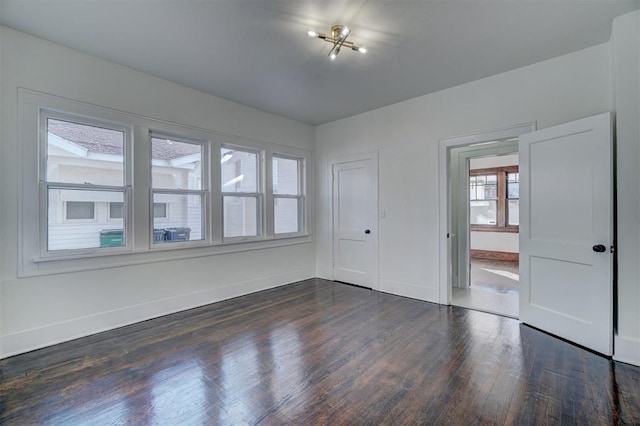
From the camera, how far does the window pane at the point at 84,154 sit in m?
2.92

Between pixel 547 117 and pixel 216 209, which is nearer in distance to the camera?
pixel 547 117

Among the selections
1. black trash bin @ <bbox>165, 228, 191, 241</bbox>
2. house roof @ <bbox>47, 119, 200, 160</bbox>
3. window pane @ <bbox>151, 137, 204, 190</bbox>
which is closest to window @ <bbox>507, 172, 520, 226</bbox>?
window pane @ <bbox>151, 137, 204, 190</bbox>

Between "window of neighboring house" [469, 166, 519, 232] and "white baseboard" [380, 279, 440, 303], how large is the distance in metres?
4.42

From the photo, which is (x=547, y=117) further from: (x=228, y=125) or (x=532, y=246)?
(x=228, y=125)

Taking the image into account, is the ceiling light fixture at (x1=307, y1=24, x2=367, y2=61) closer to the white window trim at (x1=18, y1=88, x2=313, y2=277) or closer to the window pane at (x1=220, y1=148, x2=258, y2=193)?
the white window trim at (x1=18, y1=88, x2=313, y2=277)

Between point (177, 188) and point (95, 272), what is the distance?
1.30m

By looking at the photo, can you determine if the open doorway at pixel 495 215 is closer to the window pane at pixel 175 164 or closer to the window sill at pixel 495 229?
the window sill at pixel 495 229

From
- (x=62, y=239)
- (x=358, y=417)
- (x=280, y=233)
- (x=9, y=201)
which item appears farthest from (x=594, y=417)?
(x=9, y=201)

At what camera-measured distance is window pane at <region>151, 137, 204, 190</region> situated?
3.62 metres

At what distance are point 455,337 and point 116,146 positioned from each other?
166 inches

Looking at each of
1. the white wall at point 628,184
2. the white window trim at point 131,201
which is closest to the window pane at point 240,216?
the white window trim at point 131,201

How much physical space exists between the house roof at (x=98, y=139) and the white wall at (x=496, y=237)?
7259 mm

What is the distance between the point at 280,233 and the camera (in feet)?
16.5

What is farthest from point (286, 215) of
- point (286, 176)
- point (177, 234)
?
point (177, 234)
